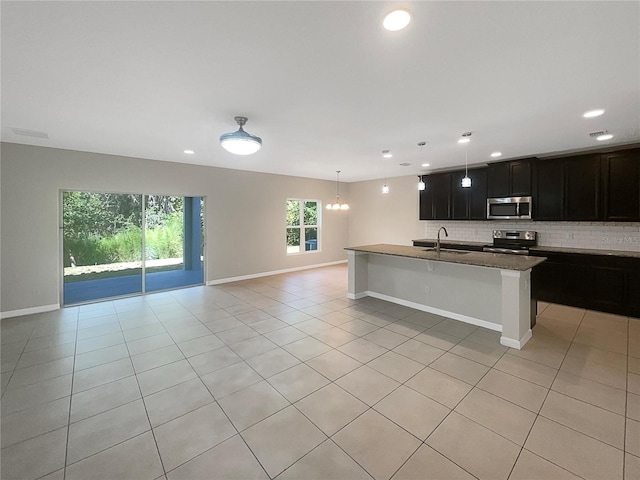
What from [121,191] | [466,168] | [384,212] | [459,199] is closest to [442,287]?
[459,199]

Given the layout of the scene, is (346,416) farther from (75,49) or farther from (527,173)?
(527,173)

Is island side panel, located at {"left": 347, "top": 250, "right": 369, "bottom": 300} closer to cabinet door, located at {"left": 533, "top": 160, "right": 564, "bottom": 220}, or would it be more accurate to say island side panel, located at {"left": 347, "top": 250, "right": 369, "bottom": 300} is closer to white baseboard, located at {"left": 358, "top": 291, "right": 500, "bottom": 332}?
white baseboard, located at {"left": 358, "top": 291, "right": 500, "bottom": 332}

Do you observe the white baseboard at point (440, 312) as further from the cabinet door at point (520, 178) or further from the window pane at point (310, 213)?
the window pane at point (310, 213)

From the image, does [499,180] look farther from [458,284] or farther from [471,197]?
[458,284]

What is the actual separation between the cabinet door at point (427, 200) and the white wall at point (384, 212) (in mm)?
493

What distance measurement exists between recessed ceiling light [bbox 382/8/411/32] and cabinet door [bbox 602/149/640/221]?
479 cm

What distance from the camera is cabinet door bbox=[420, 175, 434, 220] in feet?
21.4

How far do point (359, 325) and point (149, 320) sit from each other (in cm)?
312

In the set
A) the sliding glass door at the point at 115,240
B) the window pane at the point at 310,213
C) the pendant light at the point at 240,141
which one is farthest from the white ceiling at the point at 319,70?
the window pane at the point at 310,213

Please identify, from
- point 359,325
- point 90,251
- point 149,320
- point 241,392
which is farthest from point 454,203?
point 90,251

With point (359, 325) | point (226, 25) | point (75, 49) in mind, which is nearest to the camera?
point (226, 25)

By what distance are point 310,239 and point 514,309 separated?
5.95 m

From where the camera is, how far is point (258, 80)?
2320 mm

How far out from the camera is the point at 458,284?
12.9 feet
